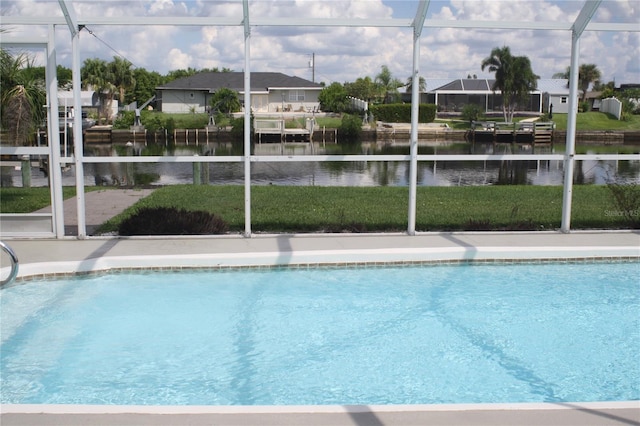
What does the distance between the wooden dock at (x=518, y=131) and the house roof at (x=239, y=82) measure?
1694cm

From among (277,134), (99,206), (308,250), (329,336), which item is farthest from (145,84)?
(329,336)

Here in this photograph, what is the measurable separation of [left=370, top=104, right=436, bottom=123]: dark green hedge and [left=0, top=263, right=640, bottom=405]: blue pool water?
20002 mm

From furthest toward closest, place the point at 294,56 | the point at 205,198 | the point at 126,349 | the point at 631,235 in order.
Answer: the point at 205,198 → the point at 294,56 → the point at 631,235 → the point at 126,349

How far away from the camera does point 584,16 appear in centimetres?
843

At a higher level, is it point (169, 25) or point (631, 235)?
point (169, 25)

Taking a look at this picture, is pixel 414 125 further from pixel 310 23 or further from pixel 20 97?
pixel 20 97

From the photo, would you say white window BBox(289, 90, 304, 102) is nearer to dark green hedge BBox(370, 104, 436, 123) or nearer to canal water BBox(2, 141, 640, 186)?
canal water BBox(2, 141, 640, 186)

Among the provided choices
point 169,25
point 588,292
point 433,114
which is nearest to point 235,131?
point 433,114

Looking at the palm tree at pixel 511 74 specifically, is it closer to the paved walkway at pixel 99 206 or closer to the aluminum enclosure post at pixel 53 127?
the paved walkway at pixel 99 206

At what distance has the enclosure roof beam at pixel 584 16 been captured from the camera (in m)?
8.25

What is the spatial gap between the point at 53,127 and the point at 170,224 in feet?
6.33

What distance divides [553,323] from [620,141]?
3581 cm

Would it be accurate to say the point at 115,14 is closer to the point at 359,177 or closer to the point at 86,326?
the point at 86,326

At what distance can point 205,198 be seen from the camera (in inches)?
496
